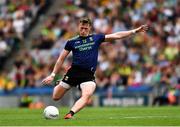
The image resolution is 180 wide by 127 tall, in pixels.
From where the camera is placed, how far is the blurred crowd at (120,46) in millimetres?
30531

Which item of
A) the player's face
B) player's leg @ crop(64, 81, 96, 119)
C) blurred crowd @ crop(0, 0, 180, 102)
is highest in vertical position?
blurred crowd @ crop(0, 0, 180, 102)

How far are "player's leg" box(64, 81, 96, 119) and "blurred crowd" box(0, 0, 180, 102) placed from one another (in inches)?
495

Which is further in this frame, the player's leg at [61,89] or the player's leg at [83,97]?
the player's leg at [61,89]

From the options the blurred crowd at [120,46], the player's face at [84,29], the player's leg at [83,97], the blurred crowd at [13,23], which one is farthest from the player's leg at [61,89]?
the blurred crowd at [13,23]

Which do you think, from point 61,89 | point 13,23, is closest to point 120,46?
point 13,23

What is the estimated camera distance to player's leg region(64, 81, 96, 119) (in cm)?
1639

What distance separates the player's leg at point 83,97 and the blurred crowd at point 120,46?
12562 millimetres

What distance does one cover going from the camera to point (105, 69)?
105 ft

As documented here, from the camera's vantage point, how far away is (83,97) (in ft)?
54.6

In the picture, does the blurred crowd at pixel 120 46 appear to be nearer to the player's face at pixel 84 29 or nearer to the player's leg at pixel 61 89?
the player's leg at pixel 61 89

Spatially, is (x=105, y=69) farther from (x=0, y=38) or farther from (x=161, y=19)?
(x=0, y=38)

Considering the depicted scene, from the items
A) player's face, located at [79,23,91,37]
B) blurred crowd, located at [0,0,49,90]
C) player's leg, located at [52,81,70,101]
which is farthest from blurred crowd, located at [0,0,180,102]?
player's face, located at [79,23,91,37]

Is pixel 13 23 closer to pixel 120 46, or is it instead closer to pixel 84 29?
pixel 120 46

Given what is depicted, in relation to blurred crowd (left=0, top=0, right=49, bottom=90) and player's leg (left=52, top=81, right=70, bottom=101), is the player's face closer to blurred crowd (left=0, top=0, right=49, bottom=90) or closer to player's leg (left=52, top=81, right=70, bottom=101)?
player's leg (left=52, top=81, right=70, bottom=101)
